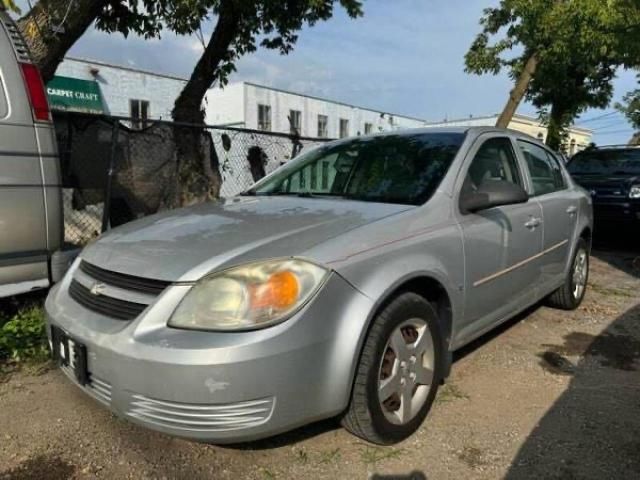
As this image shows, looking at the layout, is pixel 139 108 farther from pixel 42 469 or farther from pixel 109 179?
pixel 42 469

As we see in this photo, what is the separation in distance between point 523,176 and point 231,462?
2.78m

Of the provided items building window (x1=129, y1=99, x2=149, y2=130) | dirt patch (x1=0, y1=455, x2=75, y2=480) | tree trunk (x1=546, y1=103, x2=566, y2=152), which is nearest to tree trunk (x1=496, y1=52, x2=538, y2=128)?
tree trunk (x1=546, y1=103, x2=566, y2=152)

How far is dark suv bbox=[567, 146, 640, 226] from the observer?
8.30 meters

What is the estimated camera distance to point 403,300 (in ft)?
8.48

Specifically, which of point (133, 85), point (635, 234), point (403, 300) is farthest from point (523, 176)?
point (133, 85)

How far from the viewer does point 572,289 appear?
4887 mm

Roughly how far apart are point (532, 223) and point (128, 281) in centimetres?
272

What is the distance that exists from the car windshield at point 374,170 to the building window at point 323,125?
3040 centimetres

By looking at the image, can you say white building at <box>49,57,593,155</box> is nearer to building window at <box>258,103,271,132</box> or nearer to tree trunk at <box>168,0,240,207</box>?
building window at <box>258,103,271,132</box>

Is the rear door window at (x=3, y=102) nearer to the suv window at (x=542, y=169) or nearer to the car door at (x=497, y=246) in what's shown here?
the car door at (x=497, y=246)

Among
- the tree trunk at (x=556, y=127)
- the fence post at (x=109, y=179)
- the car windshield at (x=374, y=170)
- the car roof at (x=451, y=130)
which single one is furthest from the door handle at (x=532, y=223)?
the tree trunk at (x=556, y=127)

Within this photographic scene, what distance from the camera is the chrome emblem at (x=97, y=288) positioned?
8.24 ft

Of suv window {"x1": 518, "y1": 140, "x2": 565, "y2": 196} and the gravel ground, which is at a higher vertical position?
suv window {"x1": 518, "y1": 140, "x2": 565, "y2": 196}

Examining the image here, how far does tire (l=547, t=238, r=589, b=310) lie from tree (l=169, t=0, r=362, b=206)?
410cm
